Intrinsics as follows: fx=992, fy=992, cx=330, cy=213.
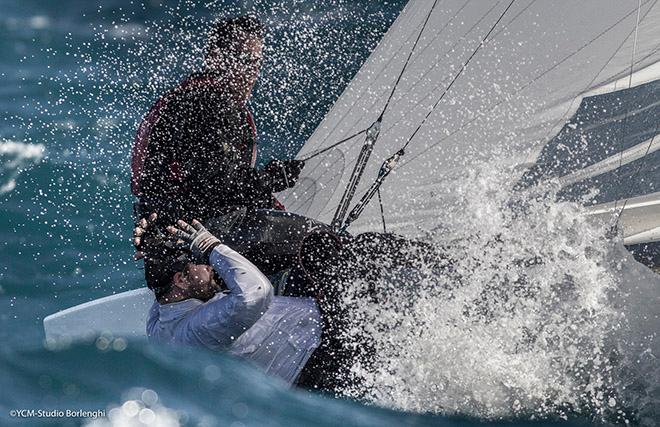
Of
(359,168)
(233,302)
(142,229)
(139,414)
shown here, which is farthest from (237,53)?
(139,414)

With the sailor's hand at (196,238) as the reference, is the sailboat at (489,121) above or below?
above

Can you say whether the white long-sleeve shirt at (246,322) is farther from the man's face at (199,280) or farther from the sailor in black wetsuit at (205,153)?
the sailor in black wetsuit at (205,153)

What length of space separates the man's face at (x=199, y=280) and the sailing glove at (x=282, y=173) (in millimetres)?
290

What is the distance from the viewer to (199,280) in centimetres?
266

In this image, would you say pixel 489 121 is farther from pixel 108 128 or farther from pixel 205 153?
pixel 108 128

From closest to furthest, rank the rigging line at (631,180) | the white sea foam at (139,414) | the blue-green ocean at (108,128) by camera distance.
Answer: the white sea foam at (139,414) < the blue-green ocean at (108,128) < the rigging line at (631,180)

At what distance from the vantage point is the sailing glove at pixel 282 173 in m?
2.73

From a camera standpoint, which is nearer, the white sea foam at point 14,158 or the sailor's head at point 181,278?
the sailor's head at point 181,278

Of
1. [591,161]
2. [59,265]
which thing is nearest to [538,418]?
[591,161]

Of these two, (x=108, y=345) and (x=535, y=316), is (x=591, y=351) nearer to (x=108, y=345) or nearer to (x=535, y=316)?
(x=535, y=316)

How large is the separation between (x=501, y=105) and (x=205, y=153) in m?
0.94

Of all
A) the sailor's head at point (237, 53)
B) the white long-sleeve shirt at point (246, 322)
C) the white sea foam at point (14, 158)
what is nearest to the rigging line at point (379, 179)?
the white long-sleeve shirt at point (246, 322)

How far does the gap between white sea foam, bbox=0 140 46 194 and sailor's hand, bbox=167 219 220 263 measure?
4.22 feet

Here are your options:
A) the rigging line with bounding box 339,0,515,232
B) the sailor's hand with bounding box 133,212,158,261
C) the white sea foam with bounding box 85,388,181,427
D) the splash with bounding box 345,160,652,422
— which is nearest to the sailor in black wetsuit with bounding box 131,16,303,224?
the sailor's hand with bounding box 133,212,158,261
